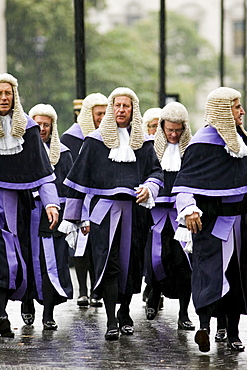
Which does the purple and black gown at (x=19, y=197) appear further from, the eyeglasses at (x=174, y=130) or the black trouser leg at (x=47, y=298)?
the eyeglasses at (x=174, y=130)

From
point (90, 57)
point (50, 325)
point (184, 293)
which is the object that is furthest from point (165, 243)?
point (90, 57)

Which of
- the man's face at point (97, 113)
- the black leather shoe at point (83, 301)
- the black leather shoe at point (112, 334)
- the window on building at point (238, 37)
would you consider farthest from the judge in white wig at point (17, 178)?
the window on building at point (238, 37)

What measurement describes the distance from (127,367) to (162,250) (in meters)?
2.44

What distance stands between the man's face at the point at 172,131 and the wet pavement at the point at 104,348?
1.64 meters

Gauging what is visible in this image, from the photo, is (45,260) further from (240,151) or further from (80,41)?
(80,41)

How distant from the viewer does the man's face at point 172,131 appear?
9977 mm

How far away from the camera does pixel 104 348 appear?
855cm

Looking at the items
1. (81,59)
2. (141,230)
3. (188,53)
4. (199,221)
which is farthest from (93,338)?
(188,53)

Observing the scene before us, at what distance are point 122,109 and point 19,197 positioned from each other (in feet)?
3.72

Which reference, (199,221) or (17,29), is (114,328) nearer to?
(199,221)

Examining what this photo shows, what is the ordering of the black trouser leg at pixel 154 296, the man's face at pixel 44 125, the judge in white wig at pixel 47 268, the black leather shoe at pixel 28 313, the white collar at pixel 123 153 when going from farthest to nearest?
the man's face at pixel 44 125 → the black trouser leg at pixel 154 296 → the black leather shoe at pixel 28 313 → the judge in white wig at pixel 47 268 → the white collar at pixel 123 153

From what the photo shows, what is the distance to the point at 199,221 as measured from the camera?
812 centimetres

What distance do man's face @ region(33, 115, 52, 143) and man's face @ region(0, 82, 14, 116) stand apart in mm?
1167

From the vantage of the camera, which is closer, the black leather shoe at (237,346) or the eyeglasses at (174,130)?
the black leather shoe at (237,346)
